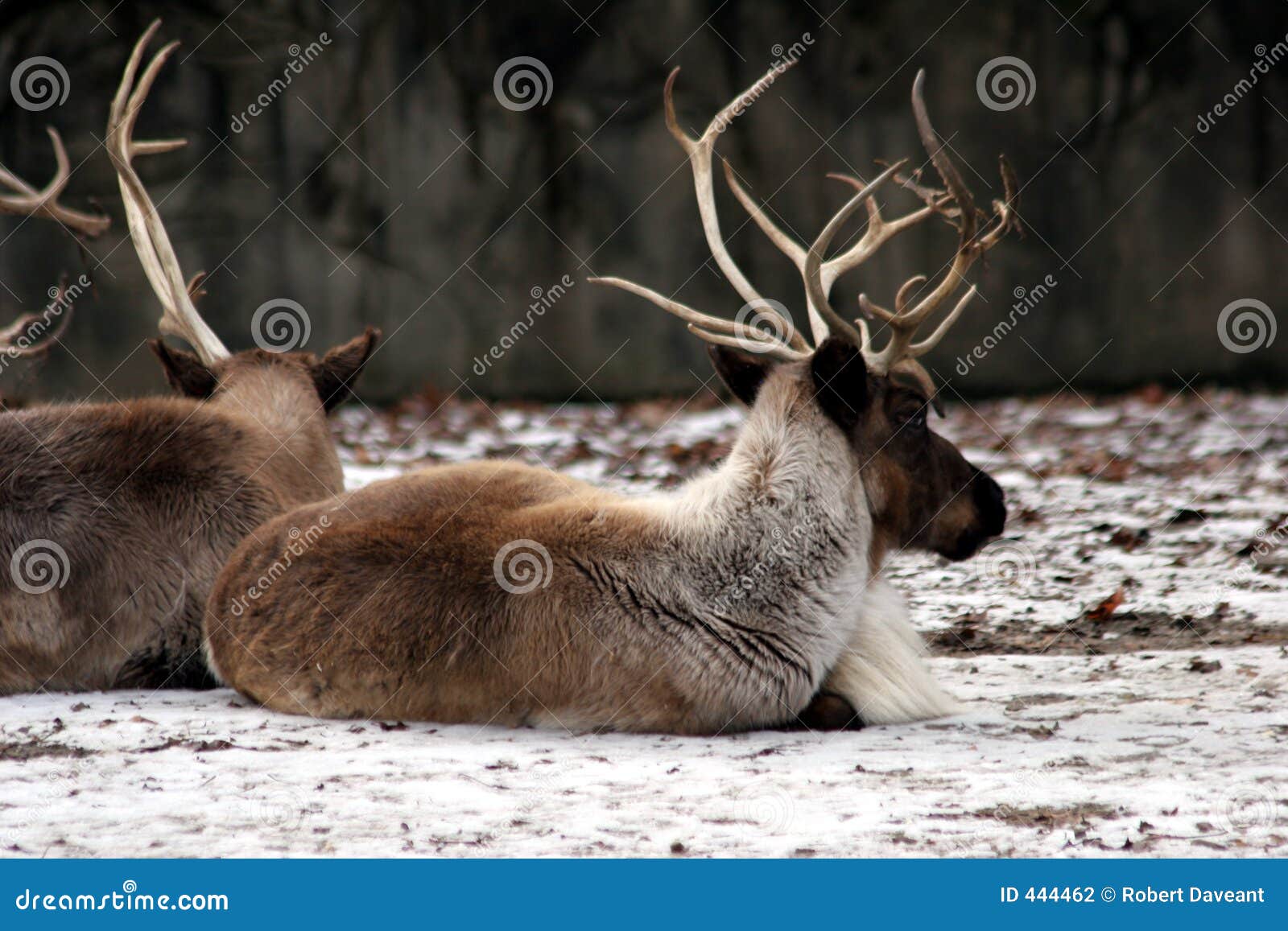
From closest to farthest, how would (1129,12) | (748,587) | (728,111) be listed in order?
(748,587) < (728,111) < (1129,12)

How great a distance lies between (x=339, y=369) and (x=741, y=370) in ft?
7.30

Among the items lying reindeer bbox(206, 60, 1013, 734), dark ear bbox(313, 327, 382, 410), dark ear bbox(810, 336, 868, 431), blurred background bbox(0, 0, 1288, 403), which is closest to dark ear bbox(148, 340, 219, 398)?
dark ear bbox(313, 327, 382, 410)

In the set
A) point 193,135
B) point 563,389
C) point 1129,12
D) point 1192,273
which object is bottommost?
point 563,389

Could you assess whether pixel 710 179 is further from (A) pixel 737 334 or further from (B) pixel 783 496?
(B) pixel 783 496

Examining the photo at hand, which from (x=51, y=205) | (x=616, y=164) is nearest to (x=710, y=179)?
(x=51, y=205)

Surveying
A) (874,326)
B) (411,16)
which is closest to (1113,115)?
(874,326)

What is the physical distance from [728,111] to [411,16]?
27.0 ft

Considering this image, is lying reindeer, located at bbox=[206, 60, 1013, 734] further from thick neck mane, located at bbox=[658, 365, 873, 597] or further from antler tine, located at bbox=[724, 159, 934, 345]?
antler tine, located at bbox=[724, 159, 934, 345]

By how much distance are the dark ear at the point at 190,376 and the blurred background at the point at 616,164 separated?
6612mm

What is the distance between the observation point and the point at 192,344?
6.84 metres

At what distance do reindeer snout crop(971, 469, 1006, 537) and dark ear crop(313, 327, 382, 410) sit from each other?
2.68 metres

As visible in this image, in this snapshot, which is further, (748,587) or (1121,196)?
(1121,196)

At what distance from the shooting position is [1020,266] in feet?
43.2

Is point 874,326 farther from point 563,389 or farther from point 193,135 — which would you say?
point 193,135
